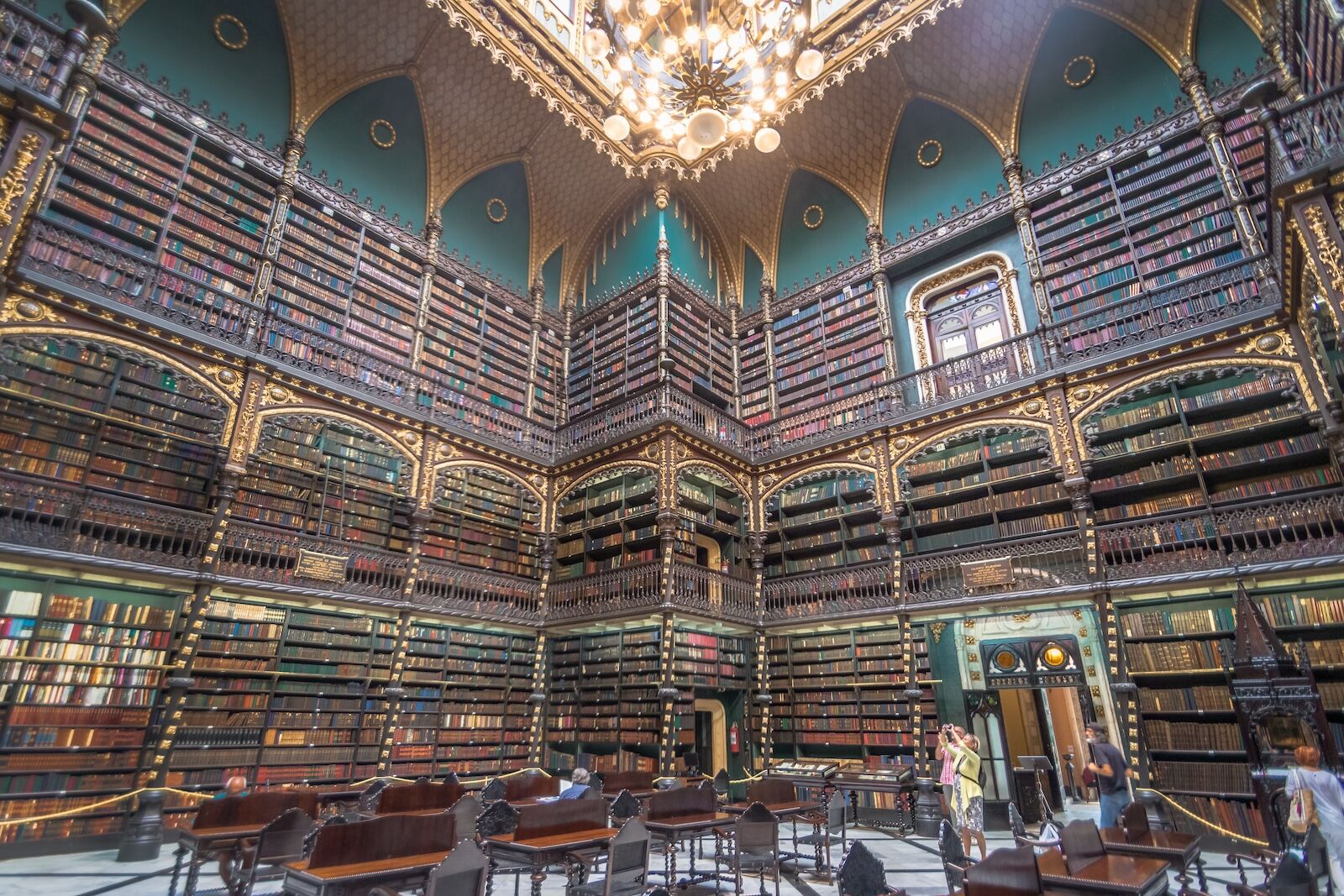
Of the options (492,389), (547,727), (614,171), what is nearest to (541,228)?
(614,171)

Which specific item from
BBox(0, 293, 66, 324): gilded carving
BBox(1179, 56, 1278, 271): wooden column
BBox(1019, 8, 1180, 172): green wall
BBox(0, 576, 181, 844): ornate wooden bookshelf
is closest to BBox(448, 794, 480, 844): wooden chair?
BBox(0, 576, 181, 844): ornate wooden bookshelf

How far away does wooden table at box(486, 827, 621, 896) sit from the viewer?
3691 millimetres

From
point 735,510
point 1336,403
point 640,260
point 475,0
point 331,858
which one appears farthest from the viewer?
point 640,260

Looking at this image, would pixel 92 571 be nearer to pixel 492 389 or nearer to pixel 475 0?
pixel 492 389

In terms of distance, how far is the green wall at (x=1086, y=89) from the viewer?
9.49 meters

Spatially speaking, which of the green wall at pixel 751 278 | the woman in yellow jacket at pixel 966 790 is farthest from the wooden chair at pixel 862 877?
the green wall at pixel 751 278

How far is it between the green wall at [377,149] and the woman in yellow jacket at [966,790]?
10.8m

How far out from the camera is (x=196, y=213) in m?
8.62

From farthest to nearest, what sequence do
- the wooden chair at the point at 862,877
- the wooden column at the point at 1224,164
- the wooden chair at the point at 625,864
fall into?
the wooden column at the point at 1224,164
the wooden chair at the point at 625,864
the wooden chair at the point at 862,877

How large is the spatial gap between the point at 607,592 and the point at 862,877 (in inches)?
296

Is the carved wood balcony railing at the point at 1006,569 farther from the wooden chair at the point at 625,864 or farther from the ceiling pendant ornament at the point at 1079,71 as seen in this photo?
the ceiling pendant ornament at the point at 1079,71

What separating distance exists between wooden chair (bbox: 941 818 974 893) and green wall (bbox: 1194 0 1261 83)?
10353 millimetres

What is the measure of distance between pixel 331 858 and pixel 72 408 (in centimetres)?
640

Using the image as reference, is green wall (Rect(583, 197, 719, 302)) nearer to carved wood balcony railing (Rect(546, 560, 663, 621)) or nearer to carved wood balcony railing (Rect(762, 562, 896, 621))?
carved wood balcony railing (Rect(546, 560, 663, 621))
